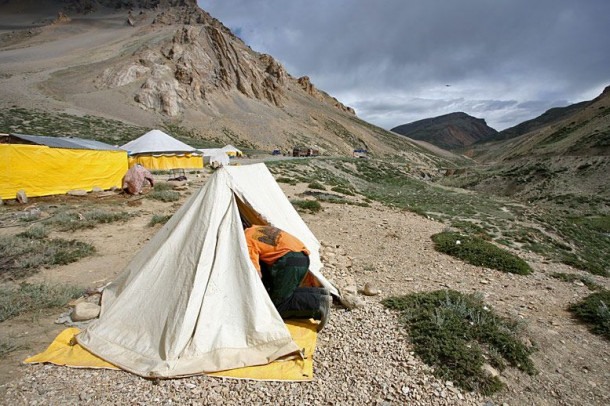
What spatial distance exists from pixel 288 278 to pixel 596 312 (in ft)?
15.7

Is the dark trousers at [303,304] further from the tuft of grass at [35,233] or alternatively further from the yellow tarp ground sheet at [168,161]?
the yellow tarp ground sheet at [168,161]

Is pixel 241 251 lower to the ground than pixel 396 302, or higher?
higher

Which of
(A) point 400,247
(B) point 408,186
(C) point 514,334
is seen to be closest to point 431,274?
(A) point 400,247

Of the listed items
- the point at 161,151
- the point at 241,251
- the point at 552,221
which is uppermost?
the point at 161,151

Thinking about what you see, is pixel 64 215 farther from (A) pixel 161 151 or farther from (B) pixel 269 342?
(A) pixel 161 151

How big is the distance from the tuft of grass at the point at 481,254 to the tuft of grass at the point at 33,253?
28.7ft

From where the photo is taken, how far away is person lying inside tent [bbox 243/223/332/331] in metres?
3.79

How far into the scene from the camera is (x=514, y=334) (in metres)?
3.80

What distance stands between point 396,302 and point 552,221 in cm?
1482

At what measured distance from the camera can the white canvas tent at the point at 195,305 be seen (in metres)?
3.29

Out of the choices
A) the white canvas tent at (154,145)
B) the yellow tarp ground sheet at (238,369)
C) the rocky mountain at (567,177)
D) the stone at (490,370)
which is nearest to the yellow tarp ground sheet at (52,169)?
the white canvas tent at (154,145)

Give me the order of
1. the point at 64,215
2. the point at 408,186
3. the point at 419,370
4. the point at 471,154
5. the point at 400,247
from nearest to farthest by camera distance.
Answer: the point at 419,370 < the point at 400,247 < the point at 64,215 < the point at 408,186 < the point at 471,154

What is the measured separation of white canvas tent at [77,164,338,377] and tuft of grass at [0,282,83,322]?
2.55ft

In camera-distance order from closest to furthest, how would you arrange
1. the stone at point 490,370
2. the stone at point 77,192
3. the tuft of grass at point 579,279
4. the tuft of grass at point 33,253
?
1. the stone at point 490,370
2. the tuft of grass at point 33,253
3. the tuft of grass at point 579,279
4. the stone at point 77,192
